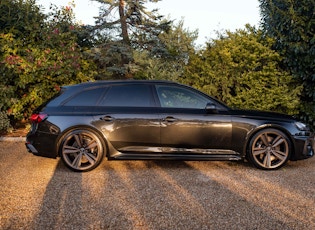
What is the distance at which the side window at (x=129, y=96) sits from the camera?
18.9ft

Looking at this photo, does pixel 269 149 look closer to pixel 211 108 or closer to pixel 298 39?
pixel 211 108

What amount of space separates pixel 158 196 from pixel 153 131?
1502 mm

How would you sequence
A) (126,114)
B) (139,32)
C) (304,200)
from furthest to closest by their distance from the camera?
(139,32) < (126,114) < (304,200)

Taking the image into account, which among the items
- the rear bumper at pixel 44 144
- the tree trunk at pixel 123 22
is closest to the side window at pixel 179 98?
the rear bumper at pixel 44 144

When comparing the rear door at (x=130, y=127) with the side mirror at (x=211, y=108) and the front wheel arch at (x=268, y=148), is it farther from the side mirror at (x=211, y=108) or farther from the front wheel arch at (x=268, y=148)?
the front wheel arch at (x=268, y=148)

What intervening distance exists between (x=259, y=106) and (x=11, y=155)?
6.09m

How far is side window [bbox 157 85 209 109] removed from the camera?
5.76m

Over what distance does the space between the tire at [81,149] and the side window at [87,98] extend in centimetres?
45

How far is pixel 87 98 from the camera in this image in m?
5.73

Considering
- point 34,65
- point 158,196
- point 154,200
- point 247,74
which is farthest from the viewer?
point 34,65

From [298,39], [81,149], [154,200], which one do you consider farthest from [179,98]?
[298,39]

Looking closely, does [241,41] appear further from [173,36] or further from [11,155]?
[11,155]

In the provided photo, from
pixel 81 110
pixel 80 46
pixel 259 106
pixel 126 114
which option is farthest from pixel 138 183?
pixel 80 46

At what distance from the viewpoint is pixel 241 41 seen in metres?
9.46
